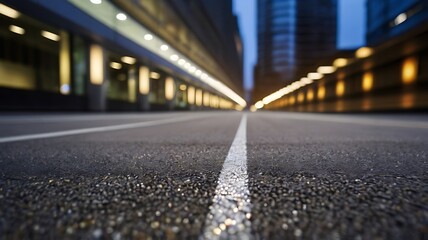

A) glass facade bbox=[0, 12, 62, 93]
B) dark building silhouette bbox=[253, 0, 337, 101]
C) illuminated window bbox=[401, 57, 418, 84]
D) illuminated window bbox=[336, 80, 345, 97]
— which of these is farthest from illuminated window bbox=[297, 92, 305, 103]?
dark building silhouette bbox=[253, 0, 337, 101]

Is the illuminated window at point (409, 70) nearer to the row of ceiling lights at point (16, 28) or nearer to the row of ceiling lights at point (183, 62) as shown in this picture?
the row of ceiling lights at point (183, 62)

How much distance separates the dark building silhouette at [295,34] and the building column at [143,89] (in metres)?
84.7

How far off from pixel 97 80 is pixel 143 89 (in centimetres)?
716

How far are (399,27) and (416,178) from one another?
44882 mm

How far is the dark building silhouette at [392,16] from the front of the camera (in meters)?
30.1

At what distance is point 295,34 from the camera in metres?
109

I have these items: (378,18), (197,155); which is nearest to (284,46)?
(378,18)

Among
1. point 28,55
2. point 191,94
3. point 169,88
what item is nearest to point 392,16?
point 191,94

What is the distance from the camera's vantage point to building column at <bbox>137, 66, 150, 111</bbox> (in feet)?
70.9

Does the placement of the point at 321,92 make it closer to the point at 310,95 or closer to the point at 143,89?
the point at 310,95

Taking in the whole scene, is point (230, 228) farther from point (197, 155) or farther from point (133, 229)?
point (197, 155)

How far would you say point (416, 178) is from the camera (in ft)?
3.84

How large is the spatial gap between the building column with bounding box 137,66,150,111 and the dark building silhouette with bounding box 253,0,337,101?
278 feet

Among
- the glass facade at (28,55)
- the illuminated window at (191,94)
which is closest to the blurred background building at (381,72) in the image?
the illuminated window at (191,94)
